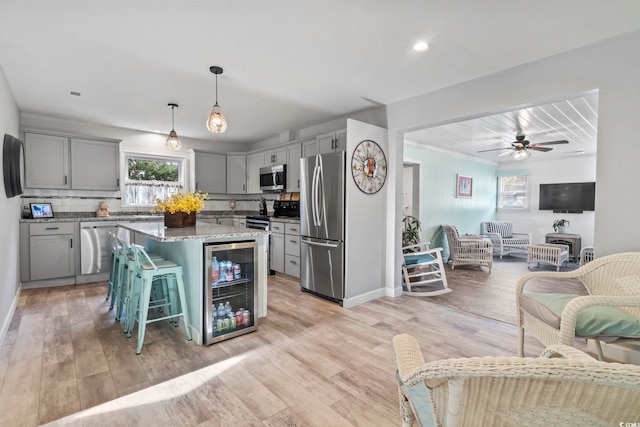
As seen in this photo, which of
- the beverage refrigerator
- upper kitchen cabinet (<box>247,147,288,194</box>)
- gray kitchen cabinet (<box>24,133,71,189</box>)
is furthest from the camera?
upper kitchen cabinet (<box>247,147,288,194</box>)

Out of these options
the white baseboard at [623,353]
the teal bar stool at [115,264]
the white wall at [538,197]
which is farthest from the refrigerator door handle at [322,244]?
the white wall at [538,197]

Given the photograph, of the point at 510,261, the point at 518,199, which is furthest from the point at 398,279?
the point at 518,199

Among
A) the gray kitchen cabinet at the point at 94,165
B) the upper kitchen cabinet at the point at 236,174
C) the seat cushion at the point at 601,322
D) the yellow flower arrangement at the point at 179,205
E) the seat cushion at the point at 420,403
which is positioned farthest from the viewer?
the upper kitchen cabinet at the point at 236,174

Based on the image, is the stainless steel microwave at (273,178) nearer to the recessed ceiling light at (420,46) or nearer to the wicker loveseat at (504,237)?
the recessed ceiling light at (420,46)

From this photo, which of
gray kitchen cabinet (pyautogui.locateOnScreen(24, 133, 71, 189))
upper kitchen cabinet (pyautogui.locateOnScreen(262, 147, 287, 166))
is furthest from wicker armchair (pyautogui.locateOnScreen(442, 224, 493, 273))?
gray kitchen cabinet (pyautogui.locateOnScreen(24, 133, 71, 189))

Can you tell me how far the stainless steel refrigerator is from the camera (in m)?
3.60

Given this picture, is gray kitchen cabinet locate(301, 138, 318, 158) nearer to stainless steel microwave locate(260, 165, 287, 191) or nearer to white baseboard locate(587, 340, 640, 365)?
stainless steel microwave locate(260, 165, 287, 191)

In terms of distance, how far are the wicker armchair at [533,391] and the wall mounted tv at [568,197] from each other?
8149 mm

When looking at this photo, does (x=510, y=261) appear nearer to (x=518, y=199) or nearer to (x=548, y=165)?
(x=518, y=199)

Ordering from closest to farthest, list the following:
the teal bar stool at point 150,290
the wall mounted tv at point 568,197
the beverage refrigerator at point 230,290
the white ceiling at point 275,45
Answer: the white ceiling at point 275,45 → the teal bar stool at point 150,290 → the beverage refrigerator at point 230,290 → the wall mounted tv at point 568,197

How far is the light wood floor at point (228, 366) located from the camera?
1.75 metres

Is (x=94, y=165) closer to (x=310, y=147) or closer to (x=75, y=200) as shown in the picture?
(x=75, y=200)

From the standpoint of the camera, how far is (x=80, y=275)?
14.8ft

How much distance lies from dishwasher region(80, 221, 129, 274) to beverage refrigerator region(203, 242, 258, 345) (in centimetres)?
281
